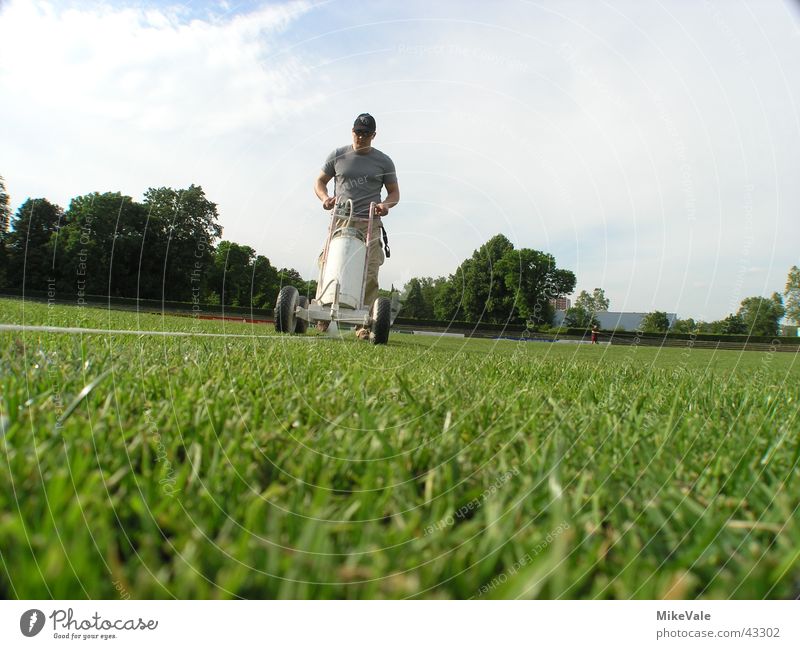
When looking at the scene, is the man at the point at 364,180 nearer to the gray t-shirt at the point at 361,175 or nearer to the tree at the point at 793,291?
the gray t-shirt at the point at 361,175

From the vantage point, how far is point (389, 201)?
6734 mm

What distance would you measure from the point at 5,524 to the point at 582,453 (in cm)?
99

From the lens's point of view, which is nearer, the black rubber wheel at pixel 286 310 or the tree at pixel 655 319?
the tree at pixel 655 319

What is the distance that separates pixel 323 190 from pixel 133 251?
1986cm

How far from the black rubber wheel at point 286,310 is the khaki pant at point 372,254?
71 centimetres

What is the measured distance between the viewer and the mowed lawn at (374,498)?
0.55 metres

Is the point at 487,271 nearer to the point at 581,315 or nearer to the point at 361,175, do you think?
the point at 581,315

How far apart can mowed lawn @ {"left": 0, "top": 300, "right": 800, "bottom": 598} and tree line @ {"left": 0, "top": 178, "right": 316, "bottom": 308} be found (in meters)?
2.30

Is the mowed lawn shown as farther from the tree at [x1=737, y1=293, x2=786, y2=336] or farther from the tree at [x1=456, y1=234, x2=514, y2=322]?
the tree at [x1=456, y1=234, x2=514, y2=322]

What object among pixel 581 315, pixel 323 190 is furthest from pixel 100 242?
pixel 581 315

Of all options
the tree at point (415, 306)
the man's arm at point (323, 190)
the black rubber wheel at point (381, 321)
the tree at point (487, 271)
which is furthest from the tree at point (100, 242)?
the tree at point (415, 306)

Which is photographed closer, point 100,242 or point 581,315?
point 581,315
